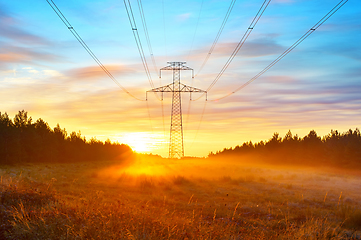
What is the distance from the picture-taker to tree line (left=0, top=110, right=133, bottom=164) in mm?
55938

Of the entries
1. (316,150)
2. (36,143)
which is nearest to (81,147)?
(36,143)

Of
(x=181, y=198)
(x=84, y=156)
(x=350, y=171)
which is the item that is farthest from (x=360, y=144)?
(x=84, y=156)

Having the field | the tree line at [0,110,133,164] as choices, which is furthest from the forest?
the field

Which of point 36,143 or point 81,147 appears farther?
point 81,147

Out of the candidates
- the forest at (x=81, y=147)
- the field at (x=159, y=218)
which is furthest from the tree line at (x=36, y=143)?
the field at (x=159, y=218)

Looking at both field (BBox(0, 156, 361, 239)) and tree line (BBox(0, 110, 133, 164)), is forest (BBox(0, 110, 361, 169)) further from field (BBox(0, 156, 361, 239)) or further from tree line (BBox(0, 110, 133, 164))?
field (BBox(0, 156, 361, 239))

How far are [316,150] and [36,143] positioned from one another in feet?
223

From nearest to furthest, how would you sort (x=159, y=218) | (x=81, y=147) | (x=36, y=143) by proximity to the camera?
(x=159, y=218), (x=36, y=143), (x=81, y=147)

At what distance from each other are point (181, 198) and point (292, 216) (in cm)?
765

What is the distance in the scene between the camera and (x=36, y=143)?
210 ft

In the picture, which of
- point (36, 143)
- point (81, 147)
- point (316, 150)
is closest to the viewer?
point (36, 143)

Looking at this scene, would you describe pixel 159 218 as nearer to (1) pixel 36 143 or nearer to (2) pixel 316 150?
(1) pixel 36 143

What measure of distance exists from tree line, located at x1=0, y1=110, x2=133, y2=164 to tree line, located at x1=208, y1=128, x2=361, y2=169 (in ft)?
201

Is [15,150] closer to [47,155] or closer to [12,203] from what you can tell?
[47,155]
